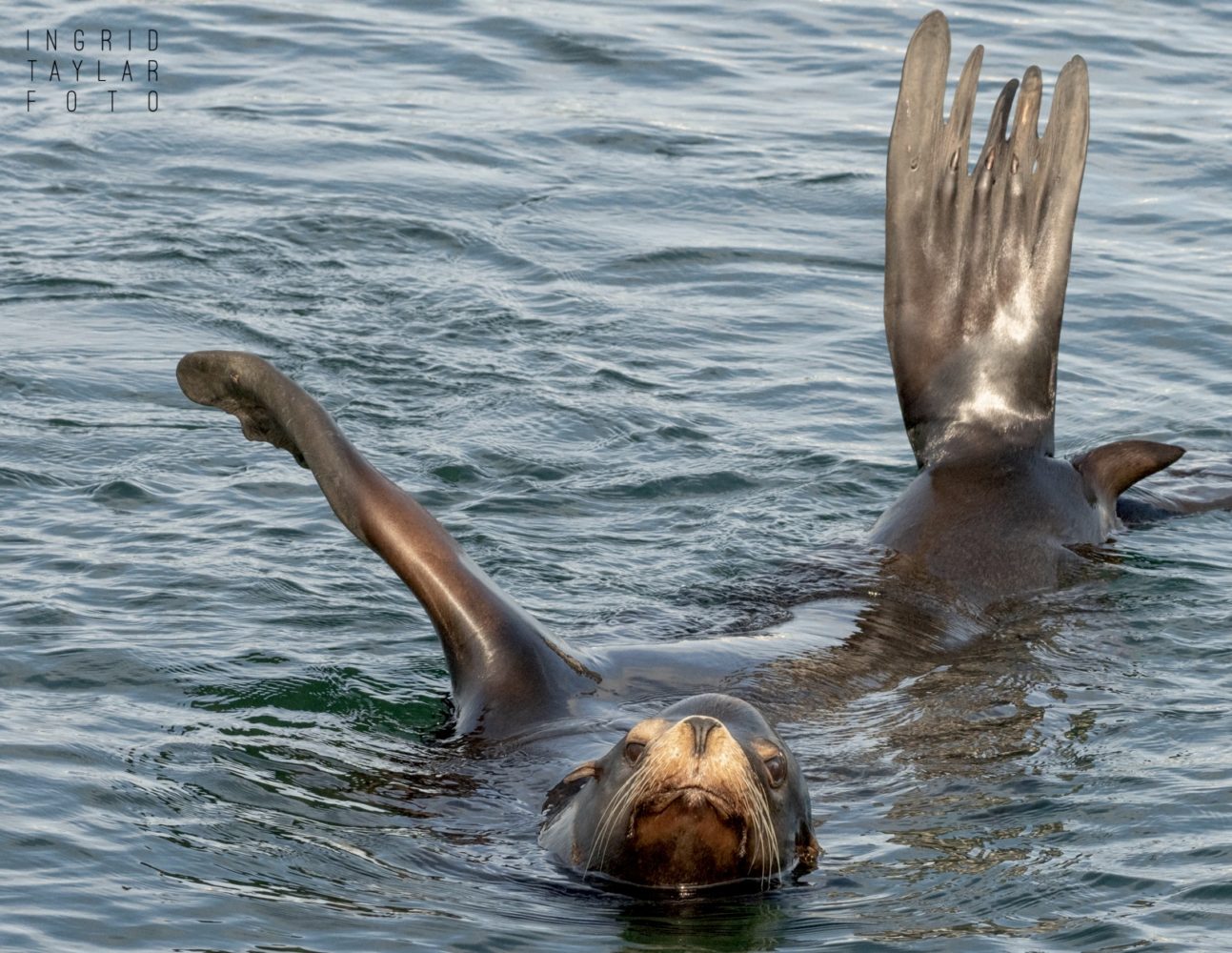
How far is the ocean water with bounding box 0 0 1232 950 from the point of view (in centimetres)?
526

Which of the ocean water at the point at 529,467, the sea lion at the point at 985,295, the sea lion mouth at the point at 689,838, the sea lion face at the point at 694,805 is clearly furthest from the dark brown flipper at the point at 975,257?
the sea lion mouth at the point at 689,838

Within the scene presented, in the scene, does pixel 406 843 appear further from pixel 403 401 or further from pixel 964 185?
pixel 403 401

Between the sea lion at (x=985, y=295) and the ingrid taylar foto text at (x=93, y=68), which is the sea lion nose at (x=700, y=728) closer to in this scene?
the sea lion at (x=985, y=295)

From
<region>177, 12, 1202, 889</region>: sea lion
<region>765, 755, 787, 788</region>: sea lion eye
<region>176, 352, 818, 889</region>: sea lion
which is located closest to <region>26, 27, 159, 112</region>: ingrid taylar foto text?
<region>177, 12, 1202, 889</region>: sea lion

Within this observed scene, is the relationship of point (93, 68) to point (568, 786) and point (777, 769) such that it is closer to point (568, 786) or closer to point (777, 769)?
point (568, 786)

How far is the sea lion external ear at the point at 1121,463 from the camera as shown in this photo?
768 centimetres

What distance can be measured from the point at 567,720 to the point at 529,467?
314cm

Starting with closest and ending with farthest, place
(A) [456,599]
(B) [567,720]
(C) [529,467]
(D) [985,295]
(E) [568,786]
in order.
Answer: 1. (E) [568,786]
2. (B) [567,720]
3. (A) [456,599]
4. (D) [985,295]
5. (C) [529,467]

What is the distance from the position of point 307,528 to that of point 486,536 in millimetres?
722

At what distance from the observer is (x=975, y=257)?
7.82 meters

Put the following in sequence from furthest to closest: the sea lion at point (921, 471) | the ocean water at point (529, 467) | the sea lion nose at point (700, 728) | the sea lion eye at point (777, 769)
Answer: the ocean water at point (529, 467), the sea lion at point (921, 471), the sea lion eye at point (777, 769), the sea lion nose at point (700, 728)

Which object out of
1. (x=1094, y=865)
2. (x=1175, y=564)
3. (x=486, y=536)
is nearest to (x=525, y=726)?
(x=1094, y=865)

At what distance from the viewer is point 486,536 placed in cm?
817

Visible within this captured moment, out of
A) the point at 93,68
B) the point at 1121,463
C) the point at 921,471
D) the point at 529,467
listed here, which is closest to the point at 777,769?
the point at 921,471
